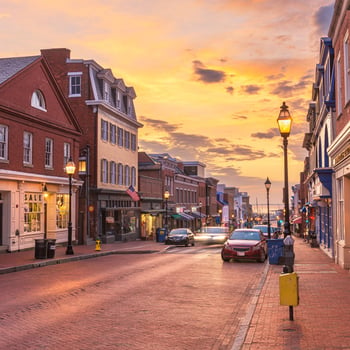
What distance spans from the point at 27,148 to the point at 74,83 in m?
13.2

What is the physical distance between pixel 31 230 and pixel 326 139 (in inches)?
675

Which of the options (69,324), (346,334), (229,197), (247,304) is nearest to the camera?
(346,334)

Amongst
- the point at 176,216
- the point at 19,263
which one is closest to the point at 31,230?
the point at 19,263

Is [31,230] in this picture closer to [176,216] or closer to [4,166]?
[4,166]

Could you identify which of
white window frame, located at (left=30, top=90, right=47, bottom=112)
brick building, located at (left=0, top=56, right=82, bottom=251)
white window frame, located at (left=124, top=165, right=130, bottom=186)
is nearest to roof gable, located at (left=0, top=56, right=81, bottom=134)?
brick building, located at (left=0, top=56, right=82, bottom=251)

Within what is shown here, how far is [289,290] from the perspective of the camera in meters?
9.84

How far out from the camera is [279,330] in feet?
29.7

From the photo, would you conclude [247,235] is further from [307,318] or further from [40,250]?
[307,318]

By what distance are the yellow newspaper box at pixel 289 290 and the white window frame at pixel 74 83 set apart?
3429 cm

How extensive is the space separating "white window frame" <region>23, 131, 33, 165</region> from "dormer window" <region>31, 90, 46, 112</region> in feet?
6.18

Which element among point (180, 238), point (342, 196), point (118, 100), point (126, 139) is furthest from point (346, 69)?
point (126, 139)

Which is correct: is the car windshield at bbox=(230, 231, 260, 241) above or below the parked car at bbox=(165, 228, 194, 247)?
above

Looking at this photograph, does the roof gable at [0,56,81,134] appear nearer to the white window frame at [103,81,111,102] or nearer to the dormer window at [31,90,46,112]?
the dormer window at [31,90,46,112]

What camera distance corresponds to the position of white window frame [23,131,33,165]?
1176 inches
